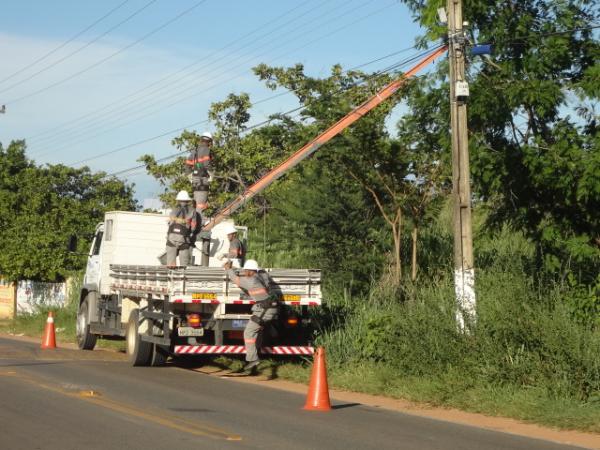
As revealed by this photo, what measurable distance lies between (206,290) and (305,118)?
9095 mm

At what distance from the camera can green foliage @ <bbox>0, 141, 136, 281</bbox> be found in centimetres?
3981

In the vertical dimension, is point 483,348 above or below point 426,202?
below

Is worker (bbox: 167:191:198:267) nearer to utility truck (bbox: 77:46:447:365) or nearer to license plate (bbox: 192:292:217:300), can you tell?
utility truck (bbox: 77:46:447:365)

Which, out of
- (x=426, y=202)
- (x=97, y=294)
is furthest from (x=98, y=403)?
(x=426, y=202)

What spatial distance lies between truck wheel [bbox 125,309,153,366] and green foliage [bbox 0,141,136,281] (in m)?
11.2

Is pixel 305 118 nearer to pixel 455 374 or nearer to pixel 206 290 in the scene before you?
pixel 206 290

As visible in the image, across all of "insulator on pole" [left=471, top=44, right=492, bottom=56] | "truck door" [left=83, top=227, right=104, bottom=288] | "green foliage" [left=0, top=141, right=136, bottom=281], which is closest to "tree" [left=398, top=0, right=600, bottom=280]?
"insulator on pole" [left=471, top=44, right=492, bottom=56]

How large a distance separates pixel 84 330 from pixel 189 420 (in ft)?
39.6

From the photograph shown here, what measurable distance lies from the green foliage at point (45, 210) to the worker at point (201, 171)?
34.7 feet

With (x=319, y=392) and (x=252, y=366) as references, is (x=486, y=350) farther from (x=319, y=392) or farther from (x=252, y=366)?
(x=252, y=366)

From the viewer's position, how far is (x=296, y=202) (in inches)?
1019

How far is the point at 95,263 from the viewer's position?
73.9ft

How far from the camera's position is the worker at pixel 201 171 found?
776 inches

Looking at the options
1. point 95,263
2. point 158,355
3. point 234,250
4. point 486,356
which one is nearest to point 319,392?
point 486,356
